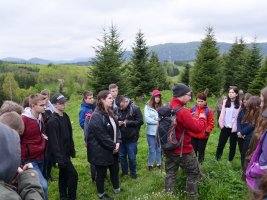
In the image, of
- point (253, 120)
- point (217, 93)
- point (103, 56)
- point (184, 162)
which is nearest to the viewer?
point (184, 162)

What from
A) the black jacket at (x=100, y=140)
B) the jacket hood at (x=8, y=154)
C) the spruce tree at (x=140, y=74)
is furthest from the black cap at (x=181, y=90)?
the spruce tree at (x=140, y=74)

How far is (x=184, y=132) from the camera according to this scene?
5656 mm

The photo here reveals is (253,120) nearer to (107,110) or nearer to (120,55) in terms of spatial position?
(107,110)

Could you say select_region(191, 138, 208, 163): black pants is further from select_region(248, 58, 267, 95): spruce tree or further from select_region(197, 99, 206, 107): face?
select_region(248, 58, 267, 95): spruce tree

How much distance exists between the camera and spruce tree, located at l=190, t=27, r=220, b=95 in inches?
979

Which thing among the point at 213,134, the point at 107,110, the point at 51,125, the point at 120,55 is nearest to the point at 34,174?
the point at 51,125

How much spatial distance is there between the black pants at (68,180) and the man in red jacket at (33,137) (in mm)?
628

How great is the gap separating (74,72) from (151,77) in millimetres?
115937

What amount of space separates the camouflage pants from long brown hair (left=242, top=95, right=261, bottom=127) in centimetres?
242

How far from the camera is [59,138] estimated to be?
6.09m

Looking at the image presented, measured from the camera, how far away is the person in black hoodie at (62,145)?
19.4 feet

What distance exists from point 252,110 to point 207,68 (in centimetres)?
1843

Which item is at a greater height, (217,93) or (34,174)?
(34,174)

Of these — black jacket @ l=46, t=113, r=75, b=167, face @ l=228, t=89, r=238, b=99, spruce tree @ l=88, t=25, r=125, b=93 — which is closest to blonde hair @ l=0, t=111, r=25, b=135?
black jacket @ l=46, t=113, r=75, b=167
